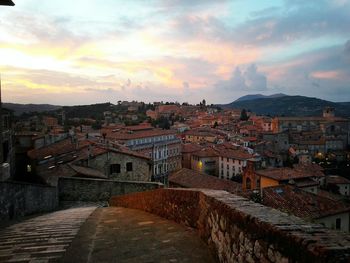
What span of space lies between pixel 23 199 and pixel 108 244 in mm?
8018

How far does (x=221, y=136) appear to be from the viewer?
10606 centimetres

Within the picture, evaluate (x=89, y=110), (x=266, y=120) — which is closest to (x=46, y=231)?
(x=266, y=120)

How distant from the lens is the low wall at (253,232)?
279 centimetres

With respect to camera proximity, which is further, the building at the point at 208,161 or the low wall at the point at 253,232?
the building at the point at 208,161

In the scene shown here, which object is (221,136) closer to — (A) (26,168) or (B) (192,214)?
(A) (26,168)

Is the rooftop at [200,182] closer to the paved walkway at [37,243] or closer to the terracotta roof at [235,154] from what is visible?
the terracotta roof at [235,154]

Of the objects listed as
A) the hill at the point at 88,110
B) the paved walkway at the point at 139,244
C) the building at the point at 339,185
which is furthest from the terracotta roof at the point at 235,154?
the hill at the point at 88,110

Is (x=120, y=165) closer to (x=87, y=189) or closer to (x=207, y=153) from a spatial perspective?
(x=87, y=189)

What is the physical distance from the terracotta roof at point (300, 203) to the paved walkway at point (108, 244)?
60.7ft

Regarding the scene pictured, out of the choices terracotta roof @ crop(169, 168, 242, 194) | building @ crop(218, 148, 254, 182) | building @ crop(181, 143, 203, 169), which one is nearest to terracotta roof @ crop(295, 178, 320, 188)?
terracotta roof @ crop(169, 168, 242, 194)

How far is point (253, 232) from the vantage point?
3.87 metres

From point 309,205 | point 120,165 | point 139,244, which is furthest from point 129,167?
point 139,244

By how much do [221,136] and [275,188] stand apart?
78099 millimetres

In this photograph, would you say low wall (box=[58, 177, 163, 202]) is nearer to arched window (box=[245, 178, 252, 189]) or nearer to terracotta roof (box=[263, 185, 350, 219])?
terracotta roof (box=[263, 185, 350, 219])
